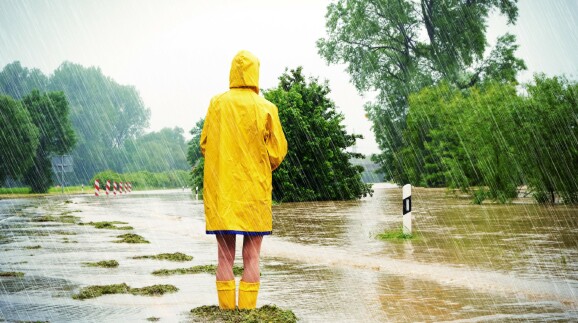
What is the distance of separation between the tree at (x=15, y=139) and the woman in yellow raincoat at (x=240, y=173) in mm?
50246

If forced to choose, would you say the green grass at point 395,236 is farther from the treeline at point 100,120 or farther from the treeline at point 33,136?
the treeline at point 100,120

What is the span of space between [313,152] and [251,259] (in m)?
23.6

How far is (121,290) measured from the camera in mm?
6648

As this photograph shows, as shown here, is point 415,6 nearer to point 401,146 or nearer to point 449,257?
point 401,146

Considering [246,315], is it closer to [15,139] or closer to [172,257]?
[172,257]

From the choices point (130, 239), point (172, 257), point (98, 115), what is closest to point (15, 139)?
point (130, 239)

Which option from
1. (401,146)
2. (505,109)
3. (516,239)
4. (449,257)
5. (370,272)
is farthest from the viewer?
(401,146)

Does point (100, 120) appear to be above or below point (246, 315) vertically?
above

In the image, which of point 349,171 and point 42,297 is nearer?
point 42,297

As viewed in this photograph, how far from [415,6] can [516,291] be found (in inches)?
1735

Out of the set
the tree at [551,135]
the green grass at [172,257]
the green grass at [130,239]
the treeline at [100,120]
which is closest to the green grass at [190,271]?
the green grass at [172,257]

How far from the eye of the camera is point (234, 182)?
5250 millimetres

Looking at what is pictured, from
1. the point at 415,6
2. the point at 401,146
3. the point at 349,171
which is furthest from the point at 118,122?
the point at 349,171

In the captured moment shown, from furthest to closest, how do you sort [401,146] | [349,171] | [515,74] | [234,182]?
[401,146]
[515,74]
[349,171]
[234,182]
